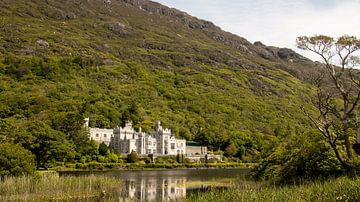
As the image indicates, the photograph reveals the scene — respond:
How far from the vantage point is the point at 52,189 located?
96.6 ft

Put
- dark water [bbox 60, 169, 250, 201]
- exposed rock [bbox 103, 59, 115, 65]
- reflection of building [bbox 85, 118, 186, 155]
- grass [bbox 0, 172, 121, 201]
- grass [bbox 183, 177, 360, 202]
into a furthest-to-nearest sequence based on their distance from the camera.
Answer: exposed rock [bbox 103, 59, 115, 65] → reflection of building [bbox 85, 118, 186, 155] → dark water [bbox 60, 169, 250, 201] → grass [bbox 0, 172, 121, 201] → grass [bbox 183, 177, 360, 202]

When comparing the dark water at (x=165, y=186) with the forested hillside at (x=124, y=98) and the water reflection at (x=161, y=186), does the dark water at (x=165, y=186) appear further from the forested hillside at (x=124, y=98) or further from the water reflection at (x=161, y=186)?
the forested hillside at (x=124, y=98)

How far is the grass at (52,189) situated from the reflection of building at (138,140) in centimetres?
7582

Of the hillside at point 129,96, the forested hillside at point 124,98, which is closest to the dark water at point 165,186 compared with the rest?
the forested hillside at point 124,98

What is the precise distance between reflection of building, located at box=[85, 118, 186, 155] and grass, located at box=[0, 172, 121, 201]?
75822 mm

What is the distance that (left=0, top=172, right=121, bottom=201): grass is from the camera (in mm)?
27245

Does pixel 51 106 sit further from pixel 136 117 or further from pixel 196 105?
pixel 196 105

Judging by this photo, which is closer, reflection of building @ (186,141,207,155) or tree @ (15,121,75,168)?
tree @ (15,121,75,168)

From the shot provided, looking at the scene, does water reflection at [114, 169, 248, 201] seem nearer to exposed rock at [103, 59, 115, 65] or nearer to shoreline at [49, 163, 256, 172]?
shoreline at [49, 163, 256, 172]

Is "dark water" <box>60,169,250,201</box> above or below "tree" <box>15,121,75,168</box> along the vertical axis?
below

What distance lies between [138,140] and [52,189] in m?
84.6

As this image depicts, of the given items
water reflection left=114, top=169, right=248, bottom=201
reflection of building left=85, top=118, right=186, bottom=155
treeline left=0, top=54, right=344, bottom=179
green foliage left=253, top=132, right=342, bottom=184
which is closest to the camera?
green foliage left=253, top=132, right=342, bottom=184

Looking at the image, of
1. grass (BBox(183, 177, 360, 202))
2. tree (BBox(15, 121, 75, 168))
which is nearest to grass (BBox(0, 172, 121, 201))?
grass (BBox(183, 177, 360, 202))

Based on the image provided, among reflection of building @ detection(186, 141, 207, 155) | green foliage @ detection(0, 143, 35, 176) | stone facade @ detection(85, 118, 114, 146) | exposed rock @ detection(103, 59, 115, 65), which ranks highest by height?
exposed rock @ detection(103, 59, 115, 65)
